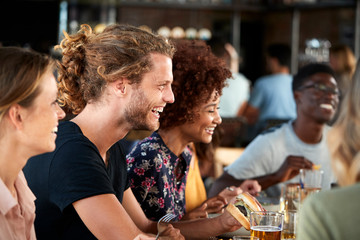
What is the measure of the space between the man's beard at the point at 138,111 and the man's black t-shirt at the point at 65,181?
21 centimetres

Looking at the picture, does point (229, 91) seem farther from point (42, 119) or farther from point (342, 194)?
point (342, 194)

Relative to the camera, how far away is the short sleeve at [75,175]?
1704 mm

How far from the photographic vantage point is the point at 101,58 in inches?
79.4

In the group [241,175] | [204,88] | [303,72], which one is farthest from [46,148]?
[303,72]

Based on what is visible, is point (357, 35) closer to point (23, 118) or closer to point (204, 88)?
point (204, 88)

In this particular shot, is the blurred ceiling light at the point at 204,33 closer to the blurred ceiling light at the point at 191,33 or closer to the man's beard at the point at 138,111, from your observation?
the blurred ceiling light at the point at 191,33

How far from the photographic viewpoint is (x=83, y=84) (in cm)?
207

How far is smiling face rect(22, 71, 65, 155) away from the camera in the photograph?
60.2 inches

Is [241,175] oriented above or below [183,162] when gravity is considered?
below

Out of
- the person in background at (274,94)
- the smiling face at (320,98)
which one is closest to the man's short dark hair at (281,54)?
the person in background at (274,94)

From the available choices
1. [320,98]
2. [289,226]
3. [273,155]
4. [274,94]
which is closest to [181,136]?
[289,226]

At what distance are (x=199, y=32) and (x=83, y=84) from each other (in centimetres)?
740

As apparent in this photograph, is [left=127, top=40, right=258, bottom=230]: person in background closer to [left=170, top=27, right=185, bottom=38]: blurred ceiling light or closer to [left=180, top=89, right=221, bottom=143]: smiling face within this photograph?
[left=180, top=89, right=221, bottom=143]: smiling face

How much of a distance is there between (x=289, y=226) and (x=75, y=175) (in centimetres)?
82
